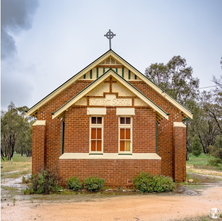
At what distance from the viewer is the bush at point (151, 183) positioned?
11.8m

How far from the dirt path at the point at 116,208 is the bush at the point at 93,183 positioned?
4.61 ft

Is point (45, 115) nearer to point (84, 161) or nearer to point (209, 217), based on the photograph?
point (84, 161)

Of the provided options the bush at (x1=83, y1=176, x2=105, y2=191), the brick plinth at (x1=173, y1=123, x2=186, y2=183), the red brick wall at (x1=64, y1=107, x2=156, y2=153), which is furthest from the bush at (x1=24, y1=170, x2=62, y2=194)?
the brick plinth at (x1=173, y1=123, x2=186, y2=183)

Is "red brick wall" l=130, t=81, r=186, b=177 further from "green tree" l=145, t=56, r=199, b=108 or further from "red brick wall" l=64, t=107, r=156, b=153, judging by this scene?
"green tree" l=145, t=56, r=199, b=108

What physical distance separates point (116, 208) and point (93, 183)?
347 centimetres

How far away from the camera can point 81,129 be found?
42.2ft

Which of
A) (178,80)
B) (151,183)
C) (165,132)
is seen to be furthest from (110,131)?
(178,80)

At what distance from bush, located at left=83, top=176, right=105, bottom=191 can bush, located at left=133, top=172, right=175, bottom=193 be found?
1.59m

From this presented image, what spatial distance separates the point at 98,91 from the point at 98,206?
5.92 metres

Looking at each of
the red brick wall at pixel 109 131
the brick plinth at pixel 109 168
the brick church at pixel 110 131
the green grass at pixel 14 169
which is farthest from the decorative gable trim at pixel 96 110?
the green grass at pixel 14 169

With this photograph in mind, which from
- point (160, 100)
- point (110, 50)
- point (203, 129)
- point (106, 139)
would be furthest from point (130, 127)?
point (203, 129)

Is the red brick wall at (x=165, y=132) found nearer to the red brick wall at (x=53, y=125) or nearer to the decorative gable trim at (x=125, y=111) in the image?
the decorative gable trim at (x=125, y=111)

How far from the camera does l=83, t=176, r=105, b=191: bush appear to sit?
1197 cm

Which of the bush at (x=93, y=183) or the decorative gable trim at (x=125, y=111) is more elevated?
the decorative gable trim at (x=125, y=111)
